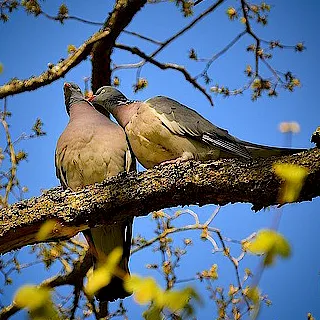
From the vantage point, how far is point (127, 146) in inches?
95.8

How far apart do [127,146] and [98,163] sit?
0.18m

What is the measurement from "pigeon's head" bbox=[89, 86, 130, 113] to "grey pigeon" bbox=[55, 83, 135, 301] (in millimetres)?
155

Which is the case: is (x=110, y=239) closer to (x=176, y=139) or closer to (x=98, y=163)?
(x=98, y=163)

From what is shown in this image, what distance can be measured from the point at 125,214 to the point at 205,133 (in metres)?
0.81

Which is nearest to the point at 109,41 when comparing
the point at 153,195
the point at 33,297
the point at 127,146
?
the point at 127,146

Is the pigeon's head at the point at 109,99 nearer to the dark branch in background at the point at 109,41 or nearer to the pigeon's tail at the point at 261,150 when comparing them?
the dark branch in background at the point at 109,41

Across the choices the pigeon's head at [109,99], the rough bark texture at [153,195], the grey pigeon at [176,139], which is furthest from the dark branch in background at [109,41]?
the rough bark texture at [153,195]

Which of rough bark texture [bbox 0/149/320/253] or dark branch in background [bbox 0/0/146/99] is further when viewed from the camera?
dark branch in background [bbox 0/0/146/99]

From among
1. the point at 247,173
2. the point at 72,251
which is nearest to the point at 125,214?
the point at 247,173

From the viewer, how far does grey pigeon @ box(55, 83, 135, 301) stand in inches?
93.0

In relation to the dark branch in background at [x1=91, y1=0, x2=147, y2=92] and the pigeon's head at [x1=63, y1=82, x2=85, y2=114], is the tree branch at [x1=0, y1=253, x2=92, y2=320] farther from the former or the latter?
the dark branch in background at [x1=91, y1=0, x2=147, y2=92]

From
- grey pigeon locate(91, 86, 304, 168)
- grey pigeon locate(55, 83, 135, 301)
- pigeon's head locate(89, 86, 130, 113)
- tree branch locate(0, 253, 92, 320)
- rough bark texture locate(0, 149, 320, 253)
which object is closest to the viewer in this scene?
rough bark texture locate(0, 149, 320, 253)

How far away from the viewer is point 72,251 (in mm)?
3496

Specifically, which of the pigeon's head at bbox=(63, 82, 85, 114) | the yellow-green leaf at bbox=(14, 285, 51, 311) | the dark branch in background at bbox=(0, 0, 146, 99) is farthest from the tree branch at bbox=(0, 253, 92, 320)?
the yellow-green leaf at bbox=(14, 285, 51, 311)
